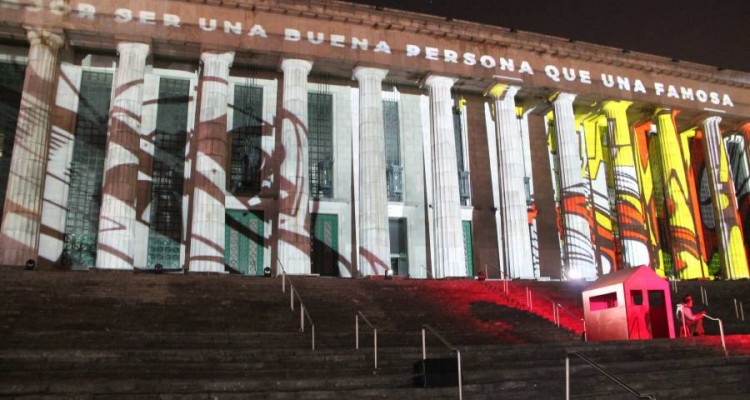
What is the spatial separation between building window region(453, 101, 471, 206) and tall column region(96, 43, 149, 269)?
45.8ft

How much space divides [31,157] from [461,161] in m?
17.7

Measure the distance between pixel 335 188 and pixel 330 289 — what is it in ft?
29.4

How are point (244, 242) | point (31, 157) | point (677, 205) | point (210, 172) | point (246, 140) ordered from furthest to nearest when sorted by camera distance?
point (677, 205) < point (246, 140) < point (244, 242) < point (210, 172) < point (31, 157)

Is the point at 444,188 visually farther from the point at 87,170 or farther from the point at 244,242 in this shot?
the point at 87,170

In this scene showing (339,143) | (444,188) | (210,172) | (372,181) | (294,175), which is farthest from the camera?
(339,143)

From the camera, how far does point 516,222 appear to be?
1034 inches

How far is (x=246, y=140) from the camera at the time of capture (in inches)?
1055

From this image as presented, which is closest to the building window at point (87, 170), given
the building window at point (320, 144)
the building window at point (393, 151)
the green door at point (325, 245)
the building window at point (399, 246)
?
the building window at point (320, 144)

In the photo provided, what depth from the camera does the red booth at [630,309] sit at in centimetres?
1448

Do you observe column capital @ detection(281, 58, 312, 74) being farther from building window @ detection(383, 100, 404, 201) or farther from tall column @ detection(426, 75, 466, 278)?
building window @ detection(383, 100, 404, 201)

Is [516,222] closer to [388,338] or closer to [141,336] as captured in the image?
[388,338]

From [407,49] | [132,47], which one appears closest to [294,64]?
[407,49]

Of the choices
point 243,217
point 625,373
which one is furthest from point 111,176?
point 625,373

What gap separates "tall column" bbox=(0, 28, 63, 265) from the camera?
20.6 m
